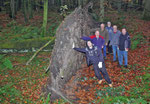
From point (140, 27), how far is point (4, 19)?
17950 millimetres

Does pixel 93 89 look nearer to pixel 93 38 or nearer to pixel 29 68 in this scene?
pixel 93 38

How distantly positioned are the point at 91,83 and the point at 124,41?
8.93 feet

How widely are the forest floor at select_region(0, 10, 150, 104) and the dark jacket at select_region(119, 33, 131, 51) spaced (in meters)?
1.17

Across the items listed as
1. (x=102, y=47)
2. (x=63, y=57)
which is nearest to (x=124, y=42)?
(x=102, y=47)

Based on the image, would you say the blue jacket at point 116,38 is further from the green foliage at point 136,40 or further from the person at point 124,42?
the green foliage at point 136,40

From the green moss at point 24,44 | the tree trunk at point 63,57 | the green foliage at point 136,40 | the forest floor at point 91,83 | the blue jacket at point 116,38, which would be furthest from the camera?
the green moss at point 24,44

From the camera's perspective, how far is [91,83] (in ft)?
23.5

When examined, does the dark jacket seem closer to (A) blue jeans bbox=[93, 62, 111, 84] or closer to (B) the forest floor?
(B) the forest floor

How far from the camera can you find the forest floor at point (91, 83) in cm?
615

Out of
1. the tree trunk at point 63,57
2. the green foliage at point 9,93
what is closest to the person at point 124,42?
the tree trunk at point 63,57

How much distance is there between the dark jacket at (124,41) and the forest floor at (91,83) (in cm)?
117

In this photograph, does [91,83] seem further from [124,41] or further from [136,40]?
[136,40]

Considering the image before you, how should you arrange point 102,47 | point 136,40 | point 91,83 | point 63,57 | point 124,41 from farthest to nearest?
point 136,40, point 124,41, point 102,47, point 91,83, point 63,57

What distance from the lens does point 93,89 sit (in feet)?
22.2
